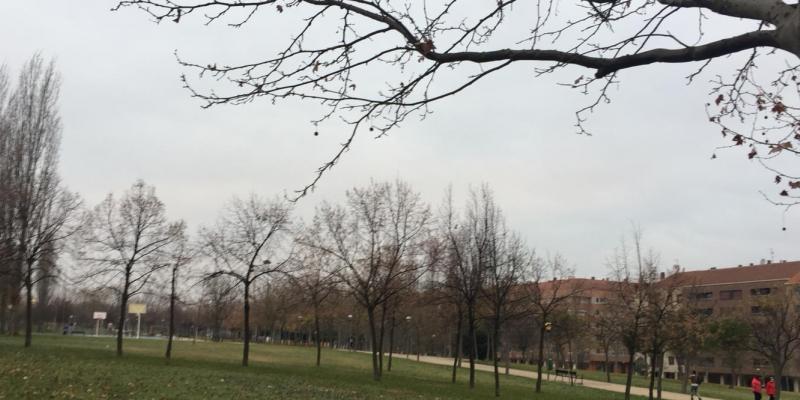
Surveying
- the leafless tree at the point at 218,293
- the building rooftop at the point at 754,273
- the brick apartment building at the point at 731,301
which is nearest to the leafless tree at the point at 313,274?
the leafless tree at the point at 218,293

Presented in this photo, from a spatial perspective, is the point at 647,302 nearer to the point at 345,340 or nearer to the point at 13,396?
the point at 13,396

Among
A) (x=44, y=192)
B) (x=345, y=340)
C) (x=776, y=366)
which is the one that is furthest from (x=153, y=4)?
(x=345, y=340)

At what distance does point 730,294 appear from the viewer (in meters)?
95.2

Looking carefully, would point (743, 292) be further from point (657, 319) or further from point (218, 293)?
point (218, 293)

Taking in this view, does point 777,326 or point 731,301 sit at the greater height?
point 731,301

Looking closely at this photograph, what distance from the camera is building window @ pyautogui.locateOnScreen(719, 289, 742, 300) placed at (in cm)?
9331

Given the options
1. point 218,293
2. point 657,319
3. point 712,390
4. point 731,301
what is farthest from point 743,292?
point 218,293

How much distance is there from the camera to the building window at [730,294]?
93312 millimetres

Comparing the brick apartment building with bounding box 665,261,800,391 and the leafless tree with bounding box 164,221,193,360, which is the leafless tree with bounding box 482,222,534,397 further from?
the brick apartment building with bounding box 665,261,800,391

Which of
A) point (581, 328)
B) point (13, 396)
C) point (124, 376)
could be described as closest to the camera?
point (13, 396)

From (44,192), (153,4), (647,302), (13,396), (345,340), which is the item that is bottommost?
(345,340)

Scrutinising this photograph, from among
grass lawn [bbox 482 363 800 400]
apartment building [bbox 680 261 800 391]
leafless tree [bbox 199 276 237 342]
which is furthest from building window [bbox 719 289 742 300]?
leafless tree [bbox 199 276 237 342]

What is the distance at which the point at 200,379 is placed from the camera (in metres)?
19.1

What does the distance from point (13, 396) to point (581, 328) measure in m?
50.7
